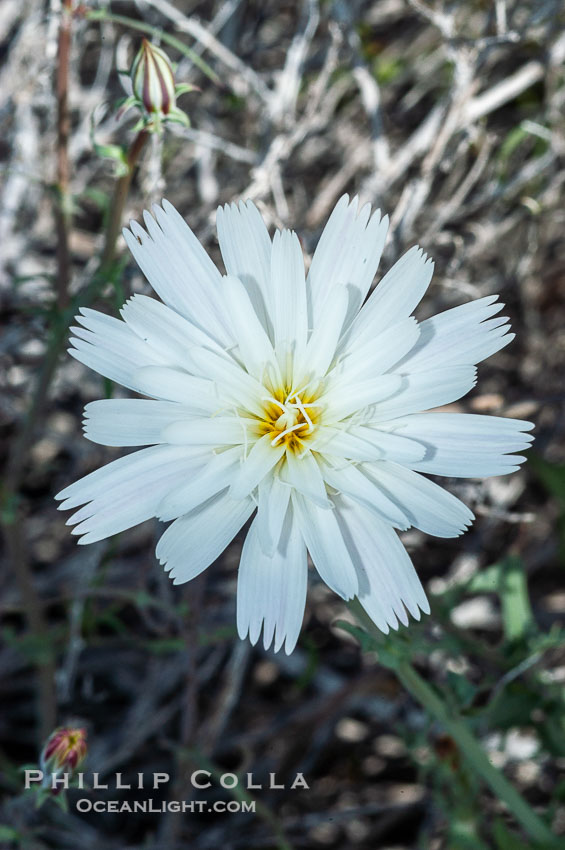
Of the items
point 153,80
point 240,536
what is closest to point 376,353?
point 153,80

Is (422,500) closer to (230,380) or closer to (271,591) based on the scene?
(271,591)

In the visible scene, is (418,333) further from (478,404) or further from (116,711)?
(116,711)

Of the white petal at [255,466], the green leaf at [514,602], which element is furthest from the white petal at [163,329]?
the green leaf at [514,602]

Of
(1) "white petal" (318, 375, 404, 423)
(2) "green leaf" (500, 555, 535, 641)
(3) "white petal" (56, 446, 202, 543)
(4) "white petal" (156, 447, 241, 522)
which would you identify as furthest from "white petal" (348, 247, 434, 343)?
(2) "green leaf" (500, 555, 535, 641)

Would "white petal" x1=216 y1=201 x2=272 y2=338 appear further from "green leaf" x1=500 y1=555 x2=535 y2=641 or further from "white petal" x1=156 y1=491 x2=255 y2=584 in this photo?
"green leaf" x1=500 y1=555 x2=535 y2=641

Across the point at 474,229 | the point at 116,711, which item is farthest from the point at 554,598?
the point at 116,711

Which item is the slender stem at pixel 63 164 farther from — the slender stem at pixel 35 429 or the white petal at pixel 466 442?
the white petal at pixel 466 442
